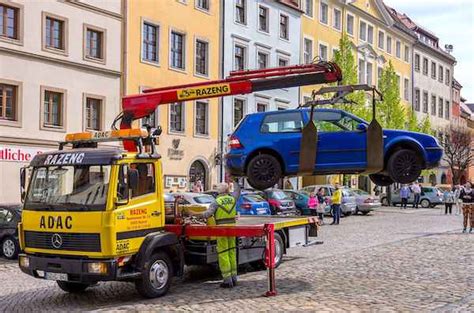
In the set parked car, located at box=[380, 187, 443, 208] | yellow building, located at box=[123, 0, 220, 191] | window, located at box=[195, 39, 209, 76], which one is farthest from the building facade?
parked car, located at box=[380, 187, 443, 208]

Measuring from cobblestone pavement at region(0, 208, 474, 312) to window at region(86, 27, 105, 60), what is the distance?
14.5 metres

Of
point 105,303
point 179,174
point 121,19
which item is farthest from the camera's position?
point 179,174

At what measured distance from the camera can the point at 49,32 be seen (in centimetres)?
2658

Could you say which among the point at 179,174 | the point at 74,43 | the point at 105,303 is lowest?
the point at 105,303

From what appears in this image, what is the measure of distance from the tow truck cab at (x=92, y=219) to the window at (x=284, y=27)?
3124 cm

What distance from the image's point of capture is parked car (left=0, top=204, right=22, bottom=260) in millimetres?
16500

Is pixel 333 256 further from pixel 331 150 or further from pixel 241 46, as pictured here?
pixel 241 46

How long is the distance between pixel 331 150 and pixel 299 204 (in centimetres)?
1965

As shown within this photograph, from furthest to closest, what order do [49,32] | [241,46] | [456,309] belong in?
[241,46] < [49,32] < [456,309]

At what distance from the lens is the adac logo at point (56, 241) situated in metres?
10.9

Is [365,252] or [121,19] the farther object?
[121,19]

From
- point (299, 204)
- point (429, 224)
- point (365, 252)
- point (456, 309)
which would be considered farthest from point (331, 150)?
point (299, 204)

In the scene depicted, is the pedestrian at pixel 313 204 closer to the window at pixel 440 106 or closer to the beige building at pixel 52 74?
the beige building at pixel 52 74

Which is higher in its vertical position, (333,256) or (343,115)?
(343,115)
